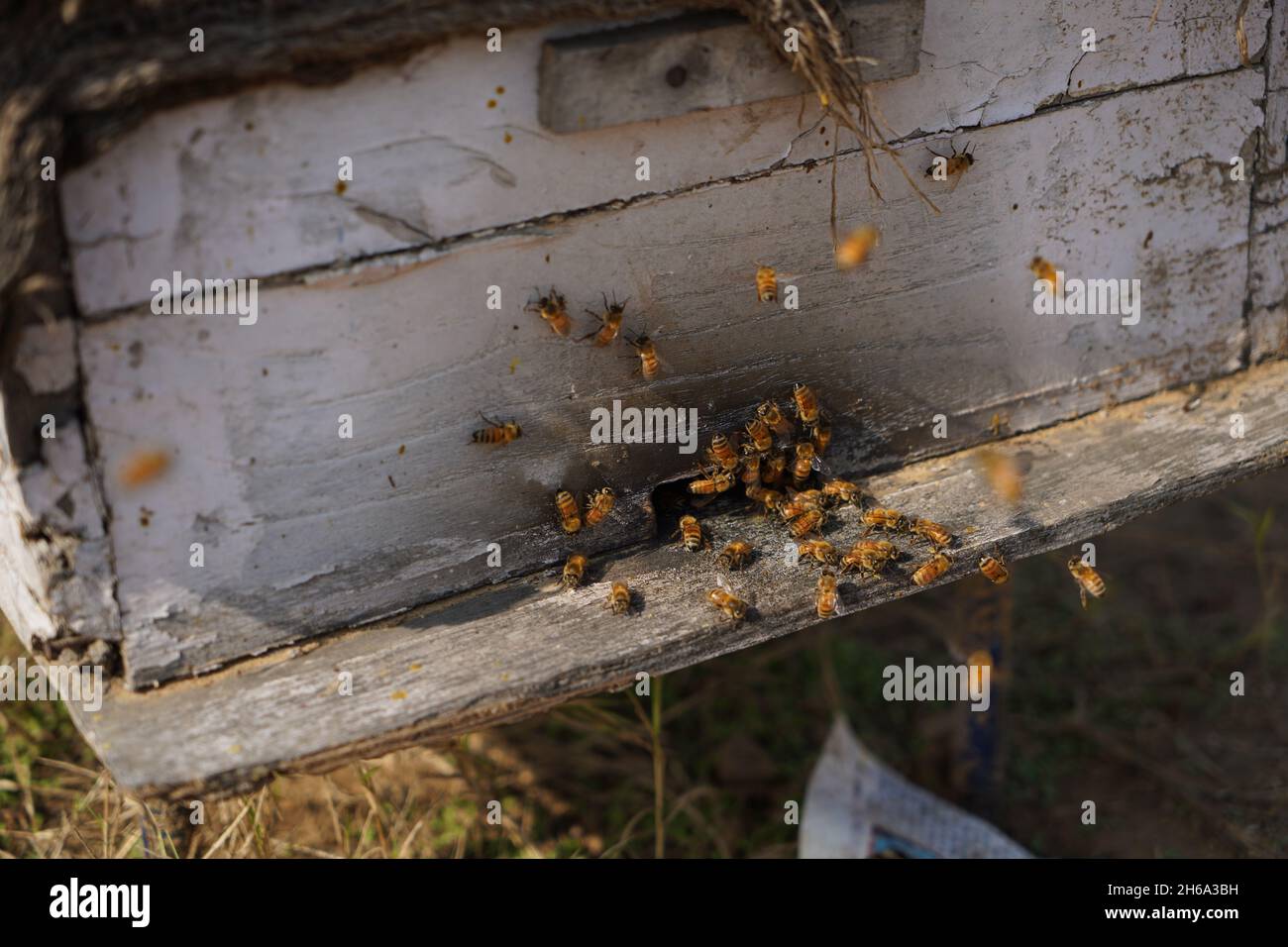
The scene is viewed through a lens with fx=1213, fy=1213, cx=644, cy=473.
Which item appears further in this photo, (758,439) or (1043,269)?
(1043,269)

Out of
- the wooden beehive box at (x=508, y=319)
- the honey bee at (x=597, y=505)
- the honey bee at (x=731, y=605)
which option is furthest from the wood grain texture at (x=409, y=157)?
the honey bee at (x=731, y=605)

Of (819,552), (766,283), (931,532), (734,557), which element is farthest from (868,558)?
(766,283)

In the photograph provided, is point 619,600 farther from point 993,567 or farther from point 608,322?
point 993,567

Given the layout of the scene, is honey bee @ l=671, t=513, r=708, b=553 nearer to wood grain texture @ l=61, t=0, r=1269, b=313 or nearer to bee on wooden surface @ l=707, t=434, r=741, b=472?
bee on wooden surface @ l=707, t=434, r=741, b=472

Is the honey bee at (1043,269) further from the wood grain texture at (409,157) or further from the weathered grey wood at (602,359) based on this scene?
the wood grain texture at (409,157)

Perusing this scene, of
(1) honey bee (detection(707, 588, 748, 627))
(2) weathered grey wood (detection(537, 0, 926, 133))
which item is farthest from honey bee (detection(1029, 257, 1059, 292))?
(1) honey bee (detection(707, 588, 748, 627))

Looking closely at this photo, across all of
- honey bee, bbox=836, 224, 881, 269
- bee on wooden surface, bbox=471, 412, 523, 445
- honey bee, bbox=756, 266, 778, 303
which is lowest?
bee on wooden surface, bbox=471, 412, 523, 445
